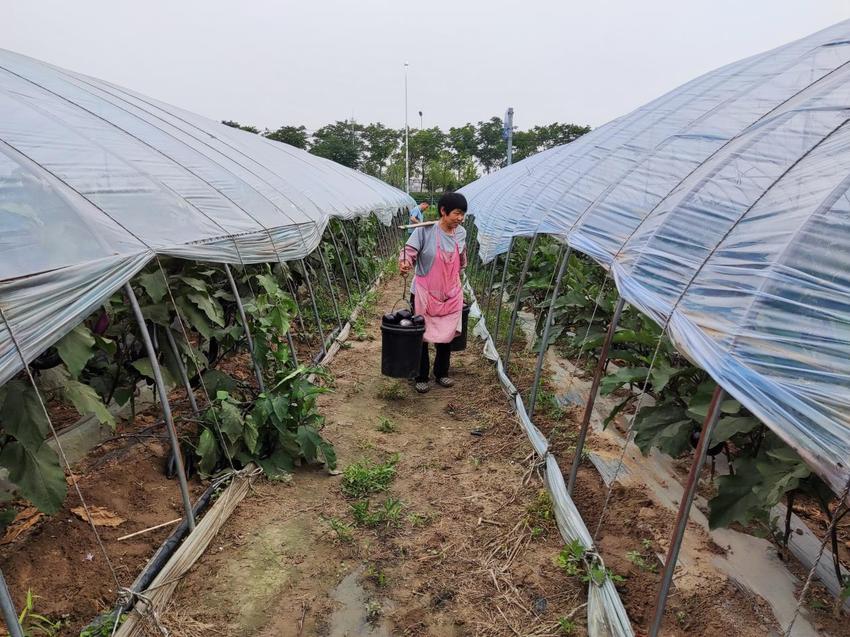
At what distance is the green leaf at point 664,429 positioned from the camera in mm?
2518

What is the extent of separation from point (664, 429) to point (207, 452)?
2532mm

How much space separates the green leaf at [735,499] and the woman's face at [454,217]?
9.67 feet

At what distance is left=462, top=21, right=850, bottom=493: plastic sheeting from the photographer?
1445 millimetres

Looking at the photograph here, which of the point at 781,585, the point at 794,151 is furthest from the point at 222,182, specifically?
the point at 781,585

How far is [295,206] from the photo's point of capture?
19.6 ft

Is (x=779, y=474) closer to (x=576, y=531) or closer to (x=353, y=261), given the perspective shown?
(x=576, y=531)

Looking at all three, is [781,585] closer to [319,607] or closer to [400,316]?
[319,607]

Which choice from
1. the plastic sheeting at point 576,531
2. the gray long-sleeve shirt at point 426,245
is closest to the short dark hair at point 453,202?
the gray long-sleeve shirt at point 426,245

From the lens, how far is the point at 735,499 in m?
1.94

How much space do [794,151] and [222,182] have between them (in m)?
3.98

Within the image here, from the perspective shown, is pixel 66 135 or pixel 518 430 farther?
pixel 518 430

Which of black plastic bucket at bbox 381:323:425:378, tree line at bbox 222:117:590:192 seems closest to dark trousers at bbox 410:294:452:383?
black plastic bucket at bbox 381:323:425:378

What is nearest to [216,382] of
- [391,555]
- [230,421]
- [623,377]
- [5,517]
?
[230,421]

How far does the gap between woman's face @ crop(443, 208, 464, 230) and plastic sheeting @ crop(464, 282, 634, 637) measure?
5.11ft
